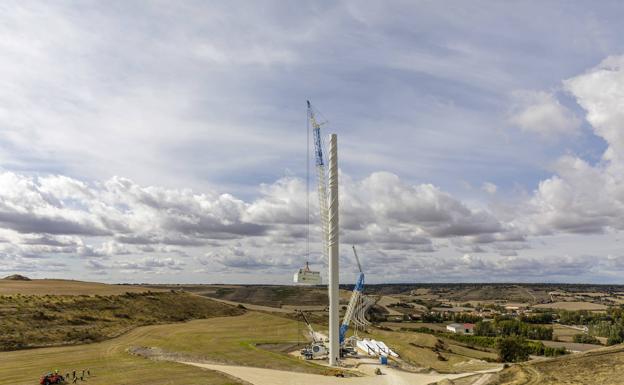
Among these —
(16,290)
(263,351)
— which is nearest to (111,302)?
(16,290)

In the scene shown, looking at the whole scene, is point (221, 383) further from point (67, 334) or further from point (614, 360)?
point (614, 360)

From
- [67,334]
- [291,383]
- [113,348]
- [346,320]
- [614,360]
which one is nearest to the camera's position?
[291,383]

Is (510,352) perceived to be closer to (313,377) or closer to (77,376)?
(313,377)

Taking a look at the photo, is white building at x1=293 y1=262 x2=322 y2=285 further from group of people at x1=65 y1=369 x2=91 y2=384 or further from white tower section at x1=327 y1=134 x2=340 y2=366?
group of people at x1=65 y1=369 x2=91 y2=384

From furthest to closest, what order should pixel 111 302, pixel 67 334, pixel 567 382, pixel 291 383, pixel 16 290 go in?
pixel 16 290 < pixel 111 302 < pixel 67 334 < pixel 291 383 < pixel 567 382

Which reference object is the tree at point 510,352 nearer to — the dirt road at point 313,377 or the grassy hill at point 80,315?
the dirt road at point 313,377

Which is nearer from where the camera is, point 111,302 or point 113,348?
point 113,348

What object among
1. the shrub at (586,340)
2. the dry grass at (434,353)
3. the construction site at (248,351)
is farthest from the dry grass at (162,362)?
the shrub at (586,340)
